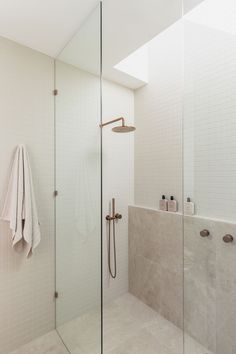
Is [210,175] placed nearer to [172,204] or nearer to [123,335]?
[172,204]

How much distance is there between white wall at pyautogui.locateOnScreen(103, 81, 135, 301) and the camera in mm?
1534

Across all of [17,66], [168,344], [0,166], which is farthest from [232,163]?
[17,66]

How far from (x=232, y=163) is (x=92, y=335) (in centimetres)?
146

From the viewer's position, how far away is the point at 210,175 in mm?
1520

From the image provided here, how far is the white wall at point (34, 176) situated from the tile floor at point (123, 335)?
0.58ft

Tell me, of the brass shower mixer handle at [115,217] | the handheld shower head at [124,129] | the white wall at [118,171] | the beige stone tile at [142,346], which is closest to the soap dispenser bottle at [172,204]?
the white wall at [118,171]

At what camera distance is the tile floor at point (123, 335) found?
4.86ft

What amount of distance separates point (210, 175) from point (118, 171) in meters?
0.69

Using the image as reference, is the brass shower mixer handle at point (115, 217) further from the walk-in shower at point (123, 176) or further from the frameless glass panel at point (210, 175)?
the frameless glass panel at point (210, 175)

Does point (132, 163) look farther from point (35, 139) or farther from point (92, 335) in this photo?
point (92, 335)

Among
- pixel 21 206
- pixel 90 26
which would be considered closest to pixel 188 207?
pixel 21 206

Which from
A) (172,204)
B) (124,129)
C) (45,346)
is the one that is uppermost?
(124,129)

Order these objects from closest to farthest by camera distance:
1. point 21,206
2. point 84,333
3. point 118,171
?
point 84,333, point 21,206, point 118,171

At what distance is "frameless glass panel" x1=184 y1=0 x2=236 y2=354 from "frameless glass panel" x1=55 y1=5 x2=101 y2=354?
71 cm
